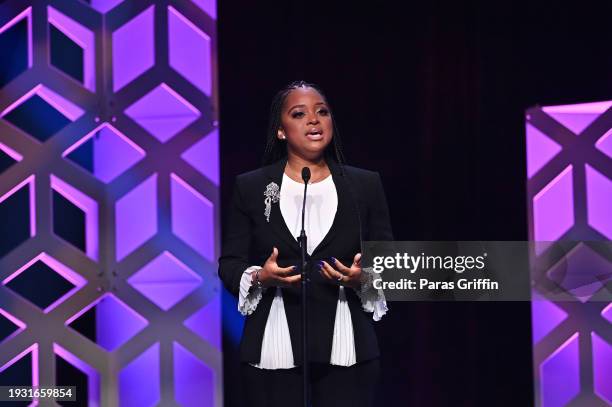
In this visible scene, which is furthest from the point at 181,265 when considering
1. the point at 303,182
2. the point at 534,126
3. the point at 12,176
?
the point at 534,126

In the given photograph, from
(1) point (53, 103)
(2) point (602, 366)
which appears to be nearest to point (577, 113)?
(2) point (602, 366)

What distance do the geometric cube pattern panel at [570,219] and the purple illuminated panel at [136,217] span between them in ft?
5.72

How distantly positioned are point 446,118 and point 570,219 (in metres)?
0.73

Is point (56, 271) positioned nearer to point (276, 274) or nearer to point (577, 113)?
point (276, 274)

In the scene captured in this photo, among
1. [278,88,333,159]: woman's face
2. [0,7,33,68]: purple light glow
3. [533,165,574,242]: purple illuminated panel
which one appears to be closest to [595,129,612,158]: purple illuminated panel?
[533,165,574,242]: purple illuminated panel

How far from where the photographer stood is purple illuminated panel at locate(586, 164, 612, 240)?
12.6 ft

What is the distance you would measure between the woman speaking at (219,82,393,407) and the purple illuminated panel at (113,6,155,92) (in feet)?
4.75

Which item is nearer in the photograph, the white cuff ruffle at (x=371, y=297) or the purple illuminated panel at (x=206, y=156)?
the white cuff ruffle at (x=371, y=297)

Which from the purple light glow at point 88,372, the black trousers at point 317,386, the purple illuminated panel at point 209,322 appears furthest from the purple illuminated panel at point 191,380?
the black trousers at point 317,386

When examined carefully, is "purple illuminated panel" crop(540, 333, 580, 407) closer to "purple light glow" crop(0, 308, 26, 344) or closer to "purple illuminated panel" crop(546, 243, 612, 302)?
"purple illuminated panel" crop(546, 243, 612, 302)

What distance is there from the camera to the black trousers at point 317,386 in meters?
2.65

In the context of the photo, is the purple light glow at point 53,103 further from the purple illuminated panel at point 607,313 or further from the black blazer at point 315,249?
the purple illuminated panel at point 607,313

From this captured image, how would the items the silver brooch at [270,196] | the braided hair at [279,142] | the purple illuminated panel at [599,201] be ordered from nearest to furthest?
the silver brooch at [270,196] < the braided hair at [279,142] < the purple illuminated panel at [599,201]

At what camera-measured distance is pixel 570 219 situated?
12.9 ft
